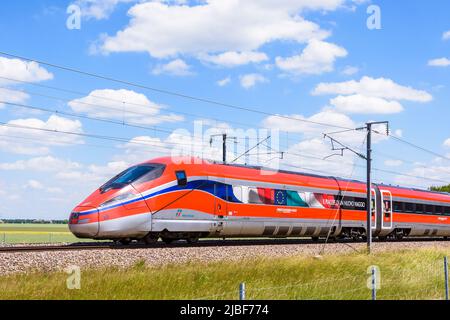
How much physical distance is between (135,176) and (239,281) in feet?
25.2

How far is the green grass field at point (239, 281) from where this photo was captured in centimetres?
1325

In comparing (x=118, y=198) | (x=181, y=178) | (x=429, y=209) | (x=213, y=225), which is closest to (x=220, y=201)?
(x=213, y=225)

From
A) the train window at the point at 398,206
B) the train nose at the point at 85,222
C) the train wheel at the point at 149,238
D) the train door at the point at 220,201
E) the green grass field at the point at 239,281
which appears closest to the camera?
the green grass field at the point at 239,281

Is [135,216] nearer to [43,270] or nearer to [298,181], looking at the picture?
[43,270]

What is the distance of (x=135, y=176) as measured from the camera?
859 inches

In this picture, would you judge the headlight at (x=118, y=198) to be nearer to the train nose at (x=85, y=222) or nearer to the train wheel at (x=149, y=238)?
the train nose at (x=85, y=222)

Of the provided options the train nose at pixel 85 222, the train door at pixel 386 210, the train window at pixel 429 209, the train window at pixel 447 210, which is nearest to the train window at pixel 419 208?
the train window at pixel 429 209

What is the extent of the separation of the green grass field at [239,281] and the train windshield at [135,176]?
4.37 meters

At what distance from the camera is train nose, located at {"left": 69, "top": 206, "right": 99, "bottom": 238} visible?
66.9 feet

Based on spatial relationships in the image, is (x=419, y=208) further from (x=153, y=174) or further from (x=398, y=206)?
(x=153, y=174)

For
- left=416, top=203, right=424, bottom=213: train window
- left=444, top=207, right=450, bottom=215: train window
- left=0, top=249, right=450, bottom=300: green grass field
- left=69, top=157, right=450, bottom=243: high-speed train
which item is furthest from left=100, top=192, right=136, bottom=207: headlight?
left=444, top=207, right=450, bottom=215: train window
